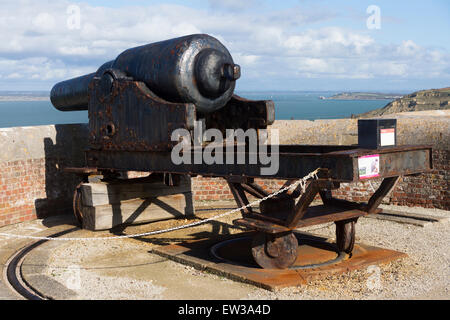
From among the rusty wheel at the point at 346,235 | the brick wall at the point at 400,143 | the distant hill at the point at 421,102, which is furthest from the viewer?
the distant hill at the point at 421,102

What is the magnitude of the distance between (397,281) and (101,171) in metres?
4.95

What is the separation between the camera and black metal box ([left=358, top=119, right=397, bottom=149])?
6281 millimetres

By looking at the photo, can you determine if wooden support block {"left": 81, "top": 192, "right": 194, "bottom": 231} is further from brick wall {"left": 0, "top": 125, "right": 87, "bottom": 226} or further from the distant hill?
the distant hill

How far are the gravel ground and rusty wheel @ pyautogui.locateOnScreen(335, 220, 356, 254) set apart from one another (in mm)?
512

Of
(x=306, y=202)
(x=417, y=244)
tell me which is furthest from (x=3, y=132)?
(x=417, y=244)

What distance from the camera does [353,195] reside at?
37.1ft

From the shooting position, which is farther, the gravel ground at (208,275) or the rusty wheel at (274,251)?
the rusty wheel at (274,251)

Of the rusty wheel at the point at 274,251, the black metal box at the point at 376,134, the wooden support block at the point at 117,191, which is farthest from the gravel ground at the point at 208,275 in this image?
the black metal box at the point at 376,134

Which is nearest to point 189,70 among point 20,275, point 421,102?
point 20,275

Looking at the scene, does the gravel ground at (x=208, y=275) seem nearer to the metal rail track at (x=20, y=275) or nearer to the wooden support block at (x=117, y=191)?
the metal rail track at (x=20, y=275)

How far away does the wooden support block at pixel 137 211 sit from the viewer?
9.20 m

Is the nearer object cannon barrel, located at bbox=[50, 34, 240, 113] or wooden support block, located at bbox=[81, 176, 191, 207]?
cannon barrel, located at bbox=[50, 34, 240, 113]

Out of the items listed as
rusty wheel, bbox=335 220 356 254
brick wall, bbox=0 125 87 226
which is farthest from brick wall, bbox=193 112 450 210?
rusty wheel, bbox=335 220 356 254

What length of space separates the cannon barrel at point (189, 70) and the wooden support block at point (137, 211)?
2027mm
